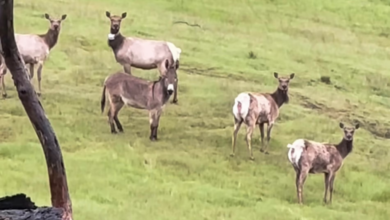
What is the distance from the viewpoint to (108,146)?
54.1ft

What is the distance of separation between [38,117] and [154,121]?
31.7 feet

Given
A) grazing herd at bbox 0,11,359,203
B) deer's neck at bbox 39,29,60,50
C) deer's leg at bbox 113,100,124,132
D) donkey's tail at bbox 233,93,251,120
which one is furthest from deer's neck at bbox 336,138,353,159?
deer's neck at bbox 39,29,60,50

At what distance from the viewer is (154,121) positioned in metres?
17.3

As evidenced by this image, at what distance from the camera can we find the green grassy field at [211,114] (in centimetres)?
1440

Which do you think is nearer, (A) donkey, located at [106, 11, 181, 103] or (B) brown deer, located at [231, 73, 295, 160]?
(B) brown deer, located at [231, 73, 295, 160]

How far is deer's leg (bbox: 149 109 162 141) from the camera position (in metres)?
17.3

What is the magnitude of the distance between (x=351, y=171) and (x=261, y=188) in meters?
2.34

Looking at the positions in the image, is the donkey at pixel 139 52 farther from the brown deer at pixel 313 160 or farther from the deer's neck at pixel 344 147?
the brown deer at pixel 313 160

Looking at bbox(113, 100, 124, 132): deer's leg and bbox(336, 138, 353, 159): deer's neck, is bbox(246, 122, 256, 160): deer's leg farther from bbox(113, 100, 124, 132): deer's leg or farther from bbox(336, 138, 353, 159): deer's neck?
bbox(113, 100, 124, 132): deer's leg

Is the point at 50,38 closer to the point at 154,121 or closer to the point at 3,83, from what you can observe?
the point at 3,83

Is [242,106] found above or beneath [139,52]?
beneath

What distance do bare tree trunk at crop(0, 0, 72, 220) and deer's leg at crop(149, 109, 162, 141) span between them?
9515 mm

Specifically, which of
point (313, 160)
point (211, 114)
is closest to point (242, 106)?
point (313, 160)

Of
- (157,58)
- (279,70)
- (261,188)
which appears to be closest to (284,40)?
(279,70)
